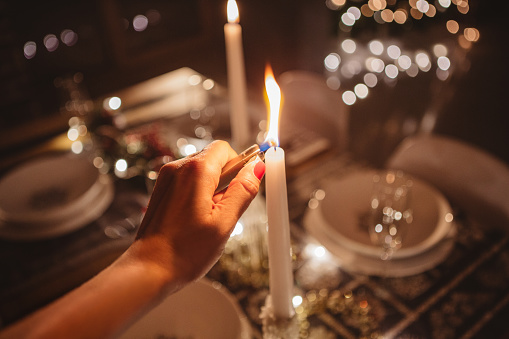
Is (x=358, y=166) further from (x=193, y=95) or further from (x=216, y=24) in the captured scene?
(x=216, y=24)

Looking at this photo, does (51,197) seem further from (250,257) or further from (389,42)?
(389,42)

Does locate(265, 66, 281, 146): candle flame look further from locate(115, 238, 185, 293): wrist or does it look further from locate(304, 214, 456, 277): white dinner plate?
locate(304, 214, 456, 277): white dinner plate

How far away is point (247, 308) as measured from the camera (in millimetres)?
1090

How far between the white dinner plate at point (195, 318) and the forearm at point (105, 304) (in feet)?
1.07

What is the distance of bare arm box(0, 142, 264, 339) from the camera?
0.56m

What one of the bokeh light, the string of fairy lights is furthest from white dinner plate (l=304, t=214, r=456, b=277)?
the bokeh light

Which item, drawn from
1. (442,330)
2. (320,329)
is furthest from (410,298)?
(320,329)

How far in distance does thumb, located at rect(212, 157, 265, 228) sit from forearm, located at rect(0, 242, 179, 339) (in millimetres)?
115

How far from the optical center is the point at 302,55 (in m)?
4.02

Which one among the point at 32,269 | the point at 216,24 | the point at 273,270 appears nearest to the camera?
the point at 273,270

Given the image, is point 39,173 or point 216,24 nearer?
point 39,173

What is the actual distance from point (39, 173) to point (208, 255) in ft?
3.71

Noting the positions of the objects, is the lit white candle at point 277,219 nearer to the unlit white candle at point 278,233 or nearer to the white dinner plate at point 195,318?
the unlit white candle at point 278,233

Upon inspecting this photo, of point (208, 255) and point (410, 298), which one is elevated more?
point (208, 255)
